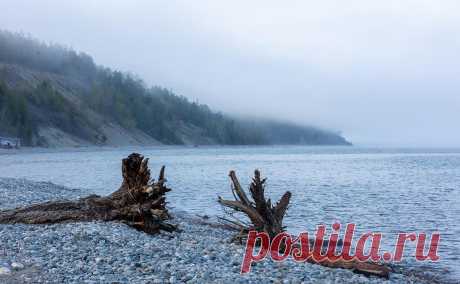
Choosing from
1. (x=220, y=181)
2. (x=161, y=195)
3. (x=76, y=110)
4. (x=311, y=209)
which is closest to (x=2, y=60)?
(x=76, y=110)

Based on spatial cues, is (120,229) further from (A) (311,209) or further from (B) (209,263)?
(A) (311,209)

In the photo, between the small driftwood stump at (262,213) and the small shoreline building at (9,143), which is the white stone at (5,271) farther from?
the small shoreline building at (9,143)

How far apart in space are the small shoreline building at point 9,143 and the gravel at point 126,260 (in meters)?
114

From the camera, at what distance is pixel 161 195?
19.3 metres

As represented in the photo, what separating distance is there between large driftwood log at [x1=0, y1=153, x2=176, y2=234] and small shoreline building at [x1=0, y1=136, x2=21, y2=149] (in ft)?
366

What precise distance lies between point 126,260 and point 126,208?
5.79 meters

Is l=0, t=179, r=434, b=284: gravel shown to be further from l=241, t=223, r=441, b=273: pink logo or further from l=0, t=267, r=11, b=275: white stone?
l=241, t=223, r=441, b=273: pink logo

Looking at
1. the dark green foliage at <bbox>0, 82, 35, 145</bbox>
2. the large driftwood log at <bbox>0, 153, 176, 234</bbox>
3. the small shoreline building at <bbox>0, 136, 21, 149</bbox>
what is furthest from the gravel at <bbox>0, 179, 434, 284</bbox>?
the dark green foliage at <bbox>0, 82, 35, 145</bbox>

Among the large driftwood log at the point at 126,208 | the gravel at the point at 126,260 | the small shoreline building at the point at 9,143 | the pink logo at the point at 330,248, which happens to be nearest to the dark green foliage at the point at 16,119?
the small shoreline building at the point at 9,143

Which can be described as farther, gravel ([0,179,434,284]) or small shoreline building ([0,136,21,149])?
small shoreline building ([0,136,21,149])

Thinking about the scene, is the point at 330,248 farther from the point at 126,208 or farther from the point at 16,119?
the point at 16,119

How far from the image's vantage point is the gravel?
12.4 meters

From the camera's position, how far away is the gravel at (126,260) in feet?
40.7

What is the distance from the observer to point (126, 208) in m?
19.3
